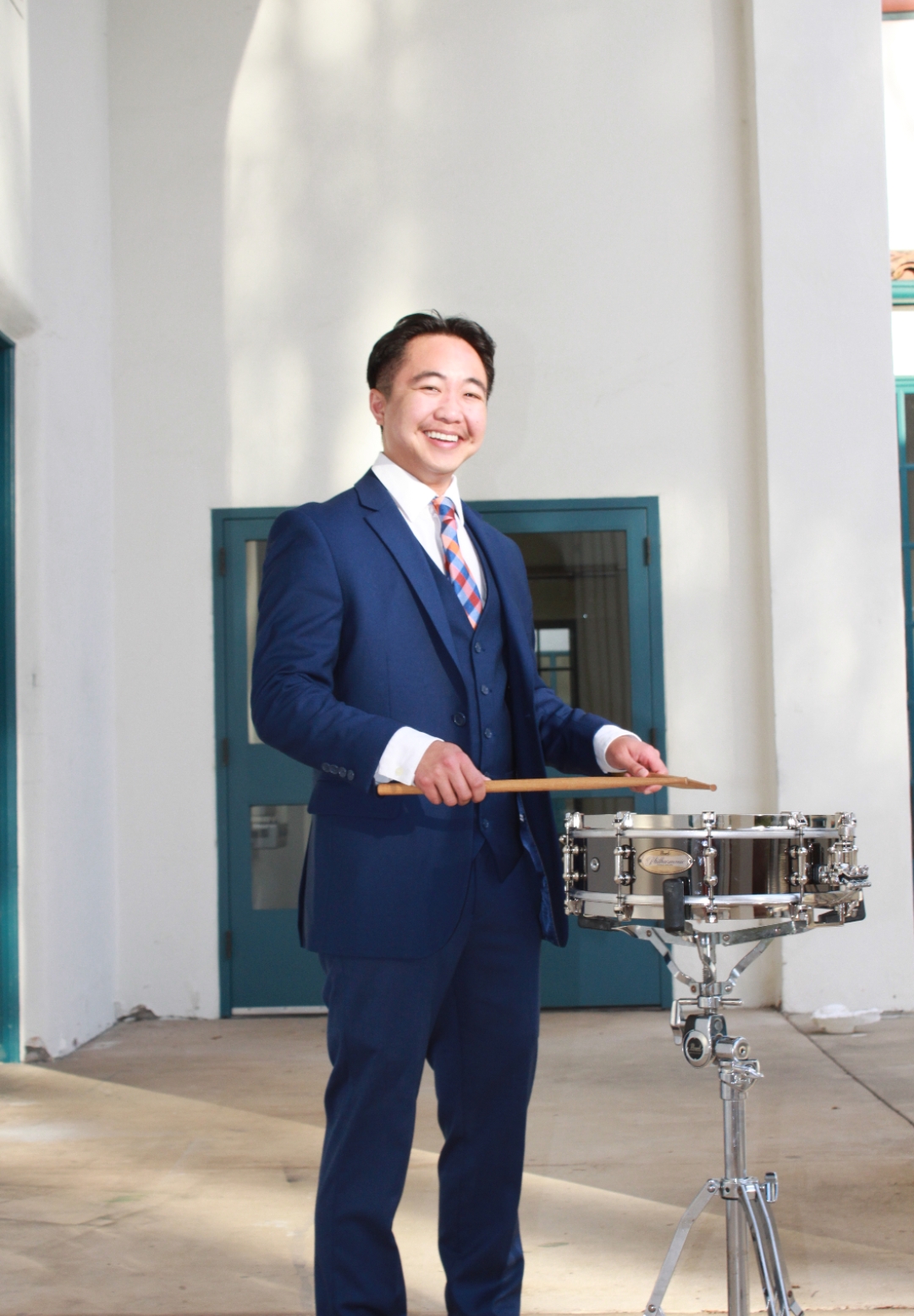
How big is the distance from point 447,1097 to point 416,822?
1.55 ft

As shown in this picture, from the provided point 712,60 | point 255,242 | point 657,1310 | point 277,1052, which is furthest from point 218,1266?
point 712,60

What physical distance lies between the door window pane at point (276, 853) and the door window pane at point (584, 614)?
48.0 inches

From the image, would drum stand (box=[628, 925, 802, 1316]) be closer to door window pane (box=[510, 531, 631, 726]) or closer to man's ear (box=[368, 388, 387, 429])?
man's ear (box=[368, 388, 387, 429])

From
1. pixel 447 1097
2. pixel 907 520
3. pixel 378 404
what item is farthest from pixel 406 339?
pixel 907 520

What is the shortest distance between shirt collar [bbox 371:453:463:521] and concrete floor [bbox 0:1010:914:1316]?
146 cm

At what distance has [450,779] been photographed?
174 cm

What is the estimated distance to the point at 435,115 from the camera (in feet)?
17.3

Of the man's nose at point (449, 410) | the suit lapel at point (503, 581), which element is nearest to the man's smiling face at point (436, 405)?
the man's nose at point (449, 410)

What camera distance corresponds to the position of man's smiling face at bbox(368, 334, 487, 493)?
6.84 feet

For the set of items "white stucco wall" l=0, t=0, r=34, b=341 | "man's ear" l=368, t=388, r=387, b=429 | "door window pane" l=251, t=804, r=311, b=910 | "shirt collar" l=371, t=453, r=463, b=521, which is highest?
"white stucco wall" l=0, t=0, r=34, b=341

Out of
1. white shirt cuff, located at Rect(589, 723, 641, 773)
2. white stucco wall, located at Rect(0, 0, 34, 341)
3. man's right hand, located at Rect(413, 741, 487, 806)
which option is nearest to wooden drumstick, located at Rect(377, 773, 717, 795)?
man's right hand, located at Rect(413, 741, 487, 806)

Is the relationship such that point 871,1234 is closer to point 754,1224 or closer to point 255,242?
point 754,1224

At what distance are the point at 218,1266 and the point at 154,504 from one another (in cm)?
338

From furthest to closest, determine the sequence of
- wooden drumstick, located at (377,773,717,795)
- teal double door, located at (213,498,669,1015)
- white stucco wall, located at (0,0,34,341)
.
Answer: teal double door, located at (213,498,669,1015) → white stucco wall, located at (0,0,34,341) → wooden drumstick, located at (377,773,717,795)
